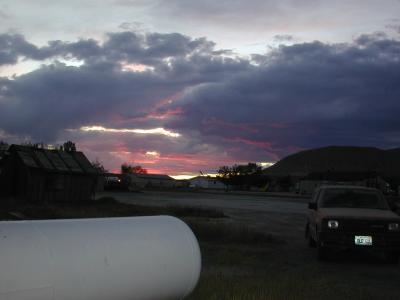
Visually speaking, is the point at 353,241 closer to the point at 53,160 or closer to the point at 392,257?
the point at 392,257

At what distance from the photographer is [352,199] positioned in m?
14.6

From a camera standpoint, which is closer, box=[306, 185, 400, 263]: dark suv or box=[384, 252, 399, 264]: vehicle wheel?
box=[306, 185, 400, 263]: dark suv

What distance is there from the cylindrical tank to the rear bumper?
736 cm

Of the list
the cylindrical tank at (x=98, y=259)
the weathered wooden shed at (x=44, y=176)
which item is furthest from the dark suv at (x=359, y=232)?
the weathered wooden shed at (x=44, y=176)

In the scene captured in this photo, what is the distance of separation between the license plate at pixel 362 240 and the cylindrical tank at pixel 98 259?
763 centimetres

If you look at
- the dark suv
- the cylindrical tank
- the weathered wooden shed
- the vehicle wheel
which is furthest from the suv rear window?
the weathered wooden shed

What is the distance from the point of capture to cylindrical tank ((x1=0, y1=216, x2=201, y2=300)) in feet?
15.6

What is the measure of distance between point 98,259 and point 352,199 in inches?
415

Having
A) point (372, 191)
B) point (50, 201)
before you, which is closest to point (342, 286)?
point (372, 191)

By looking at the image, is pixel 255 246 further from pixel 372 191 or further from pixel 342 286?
pixel 342 286

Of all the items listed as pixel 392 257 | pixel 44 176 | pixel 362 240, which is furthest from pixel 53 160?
pixel 392 257

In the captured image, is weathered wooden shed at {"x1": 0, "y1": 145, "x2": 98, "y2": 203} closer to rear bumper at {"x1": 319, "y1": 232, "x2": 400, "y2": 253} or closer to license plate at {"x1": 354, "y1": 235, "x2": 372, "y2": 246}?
rear bumper at {"x1": 319, "y1": 232, "x2": 400, "y2": 253}

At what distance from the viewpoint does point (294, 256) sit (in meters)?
14.2

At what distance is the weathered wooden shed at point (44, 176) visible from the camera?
33188 mm
